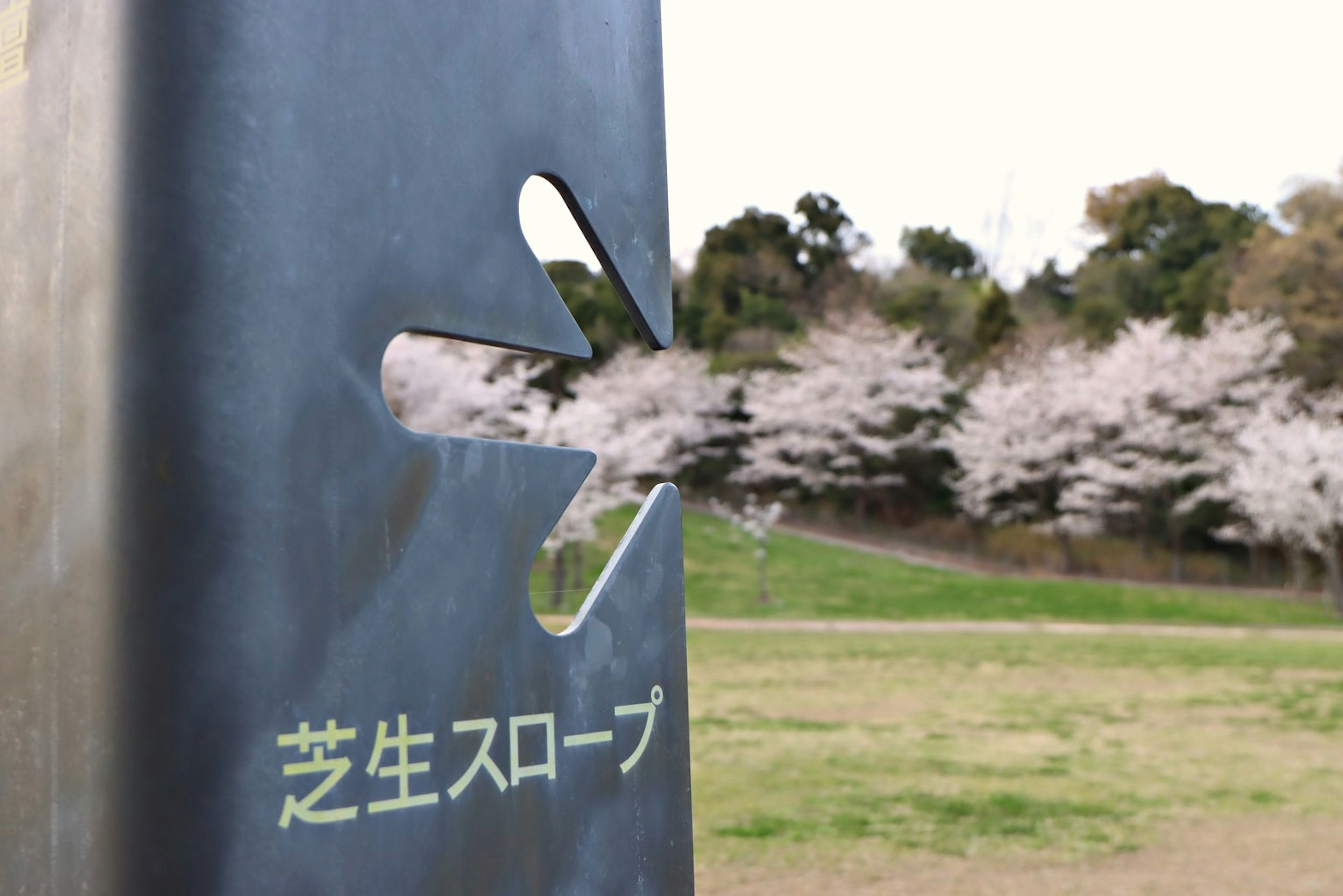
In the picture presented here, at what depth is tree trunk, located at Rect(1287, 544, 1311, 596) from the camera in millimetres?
20266

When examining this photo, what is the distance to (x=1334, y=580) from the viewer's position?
739 inches

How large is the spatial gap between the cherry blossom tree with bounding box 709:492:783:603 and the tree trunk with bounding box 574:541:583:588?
3.04 meters

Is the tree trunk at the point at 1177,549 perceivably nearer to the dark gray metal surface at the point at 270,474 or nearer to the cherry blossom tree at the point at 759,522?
the cherry blossom tree at the point at 759,522

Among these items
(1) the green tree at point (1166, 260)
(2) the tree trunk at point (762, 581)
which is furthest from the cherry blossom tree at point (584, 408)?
(1) the green tree at point (1166, 260)

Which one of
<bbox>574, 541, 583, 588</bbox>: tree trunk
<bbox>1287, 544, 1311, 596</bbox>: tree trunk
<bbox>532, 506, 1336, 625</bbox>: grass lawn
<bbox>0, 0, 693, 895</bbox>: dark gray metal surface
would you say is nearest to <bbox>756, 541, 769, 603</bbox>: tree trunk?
<bbox>532, 506, 1336, 625</bbox>: grass lawn

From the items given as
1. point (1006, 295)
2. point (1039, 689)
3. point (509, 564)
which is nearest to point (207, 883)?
point (509, 564)

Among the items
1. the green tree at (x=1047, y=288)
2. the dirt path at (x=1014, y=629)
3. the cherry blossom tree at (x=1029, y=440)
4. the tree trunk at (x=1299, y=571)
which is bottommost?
the dirt path at (x=1014, y=629)

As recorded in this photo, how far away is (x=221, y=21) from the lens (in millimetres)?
1095

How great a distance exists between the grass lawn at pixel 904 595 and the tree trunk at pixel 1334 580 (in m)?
0.35

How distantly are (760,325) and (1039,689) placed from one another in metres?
21.2

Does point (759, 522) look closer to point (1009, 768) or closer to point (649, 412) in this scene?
point (649, 412)

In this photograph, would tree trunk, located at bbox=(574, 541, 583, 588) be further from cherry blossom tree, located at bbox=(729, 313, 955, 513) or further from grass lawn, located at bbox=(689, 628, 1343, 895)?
cherry blossom tree, located at bbox=(729, 313, 955, 513)

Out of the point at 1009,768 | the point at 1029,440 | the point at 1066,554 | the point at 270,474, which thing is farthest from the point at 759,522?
the point at 270,474

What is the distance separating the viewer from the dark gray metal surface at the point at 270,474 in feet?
3.41
